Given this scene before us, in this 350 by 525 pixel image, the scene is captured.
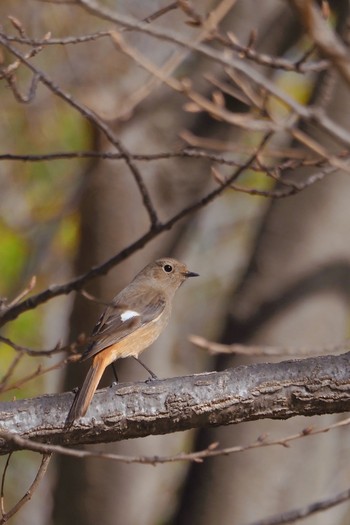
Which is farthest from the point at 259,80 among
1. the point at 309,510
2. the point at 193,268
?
the point at 193,268

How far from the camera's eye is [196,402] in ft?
13.1

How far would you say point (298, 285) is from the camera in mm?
6852

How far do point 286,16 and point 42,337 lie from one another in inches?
186

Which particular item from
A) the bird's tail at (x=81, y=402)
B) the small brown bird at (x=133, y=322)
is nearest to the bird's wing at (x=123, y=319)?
the small brown bird at (x=133, y=322)

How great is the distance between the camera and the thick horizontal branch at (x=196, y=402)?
3990mm

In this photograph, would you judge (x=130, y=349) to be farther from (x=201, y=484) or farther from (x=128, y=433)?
(x=201, y=484)

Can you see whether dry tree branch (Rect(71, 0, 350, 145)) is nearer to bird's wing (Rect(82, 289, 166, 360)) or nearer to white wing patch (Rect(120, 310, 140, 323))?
bird's wing (Rect(82, 289, 166, 360))

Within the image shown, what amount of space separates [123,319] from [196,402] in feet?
4.27

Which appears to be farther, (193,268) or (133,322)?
(193,268)

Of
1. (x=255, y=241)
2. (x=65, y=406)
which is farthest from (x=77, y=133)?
(x=65, y=406)

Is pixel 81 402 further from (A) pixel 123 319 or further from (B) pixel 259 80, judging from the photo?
(B) pixel 259 80

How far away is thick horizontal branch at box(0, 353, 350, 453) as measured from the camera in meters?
3.99

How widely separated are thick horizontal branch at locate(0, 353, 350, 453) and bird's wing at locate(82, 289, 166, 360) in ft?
1.76

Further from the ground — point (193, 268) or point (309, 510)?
point (193, 268)
